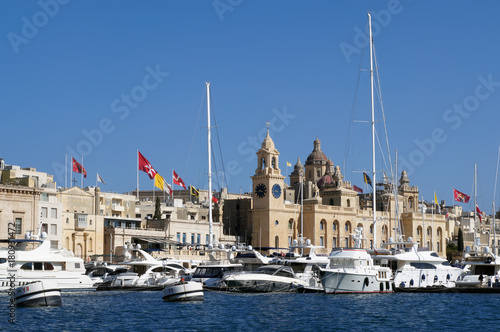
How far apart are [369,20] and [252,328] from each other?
36.4 metres

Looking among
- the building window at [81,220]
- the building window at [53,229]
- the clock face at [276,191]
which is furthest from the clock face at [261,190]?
the building window at [53,229]

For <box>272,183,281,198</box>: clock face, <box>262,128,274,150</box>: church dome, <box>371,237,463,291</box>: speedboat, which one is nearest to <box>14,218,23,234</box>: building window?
<box>371,237,463,291</box>: speedboat

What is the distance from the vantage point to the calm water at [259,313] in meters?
38.2

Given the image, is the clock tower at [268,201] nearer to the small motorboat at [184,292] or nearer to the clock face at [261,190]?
the clock face at [261,190]

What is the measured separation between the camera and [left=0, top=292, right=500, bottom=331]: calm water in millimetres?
38219

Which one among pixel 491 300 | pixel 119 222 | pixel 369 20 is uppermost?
pixel 369 20

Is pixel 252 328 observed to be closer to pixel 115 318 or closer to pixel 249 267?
pixel 115 318

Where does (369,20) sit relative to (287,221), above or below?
above

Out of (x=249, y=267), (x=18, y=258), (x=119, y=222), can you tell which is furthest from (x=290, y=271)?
(x=119, y=222)

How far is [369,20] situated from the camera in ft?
222

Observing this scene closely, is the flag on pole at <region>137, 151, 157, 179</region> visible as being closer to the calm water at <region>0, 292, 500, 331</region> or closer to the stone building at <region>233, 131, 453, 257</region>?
the stone building at <region>233, 131, 453, 257</region>

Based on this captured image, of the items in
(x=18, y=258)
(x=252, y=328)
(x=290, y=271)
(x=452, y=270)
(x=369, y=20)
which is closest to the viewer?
(x=252, y=328)

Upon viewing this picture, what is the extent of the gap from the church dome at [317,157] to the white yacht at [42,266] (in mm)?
87312

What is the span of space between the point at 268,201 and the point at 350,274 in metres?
50.5
